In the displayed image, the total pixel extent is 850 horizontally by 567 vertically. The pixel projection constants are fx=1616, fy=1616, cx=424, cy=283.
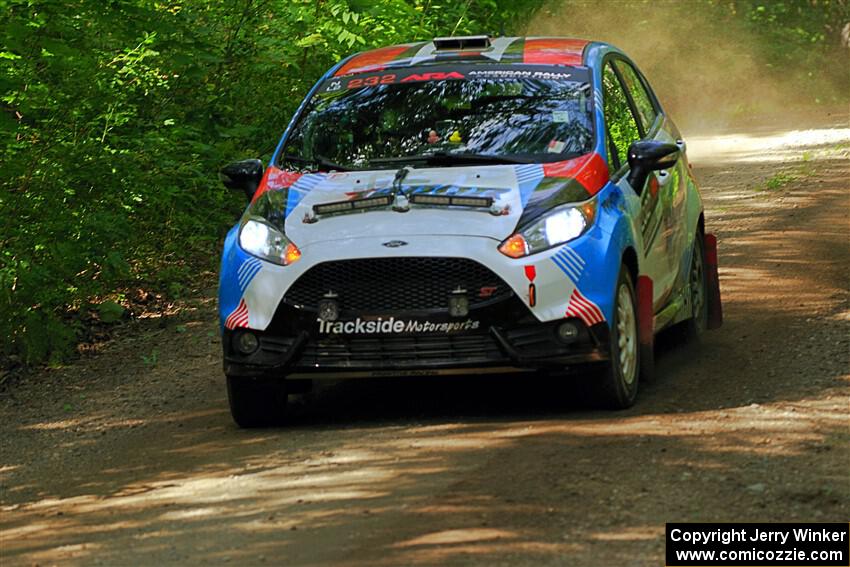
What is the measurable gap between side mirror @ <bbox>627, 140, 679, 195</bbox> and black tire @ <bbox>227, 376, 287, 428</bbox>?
2218 millimetres

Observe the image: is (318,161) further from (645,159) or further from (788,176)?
(788,176)

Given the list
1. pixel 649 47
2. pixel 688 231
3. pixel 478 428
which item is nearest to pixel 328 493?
pixel 478 428

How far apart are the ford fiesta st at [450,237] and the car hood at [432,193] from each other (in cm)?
1

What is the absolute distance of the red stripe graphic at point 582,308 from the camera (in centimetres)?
776

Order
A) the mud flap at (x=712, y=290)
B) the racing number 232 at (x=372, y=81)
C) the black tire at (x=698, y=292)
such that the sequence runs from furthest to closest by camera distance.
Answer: the mud flap at (x=712, y=290)
the black tire at (x=698, y=292)
the racing number 232 at (x=372, y=81)

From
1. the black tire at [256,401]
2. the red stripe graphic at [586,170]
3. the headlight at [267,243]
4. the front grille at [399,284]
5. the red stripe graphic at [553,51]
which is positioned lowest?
the black tire at [256,401]

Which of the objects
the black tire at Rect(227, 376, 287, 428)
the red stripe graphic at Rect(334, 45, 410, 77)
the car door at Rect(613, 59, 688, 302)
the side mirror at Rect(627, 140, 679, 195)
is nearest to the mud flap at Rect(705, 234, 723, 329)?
the car door at Rect(613, 59, 688, 302)

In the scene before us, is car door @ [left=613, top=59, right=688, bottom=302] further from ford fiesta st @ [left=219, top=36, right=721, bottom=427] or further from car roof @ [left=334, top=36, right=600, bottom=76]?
car roof @ [left=334, top=36, right=600, bottom=76]

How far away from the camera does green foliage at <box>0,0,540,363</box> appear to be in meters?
11.0

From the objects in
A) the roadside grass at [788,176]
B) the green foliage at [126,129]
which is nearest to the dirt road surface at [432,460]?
the green foliage at [126,129]

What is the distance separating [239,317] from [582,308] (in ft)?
5.64

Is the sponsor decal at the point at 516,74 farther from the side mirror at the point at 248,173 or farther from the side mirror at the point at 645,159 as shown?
the side mirror at the point at 248,173

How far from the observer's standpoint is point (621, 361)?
8078 millimetres

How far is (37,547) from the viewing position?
629cm
